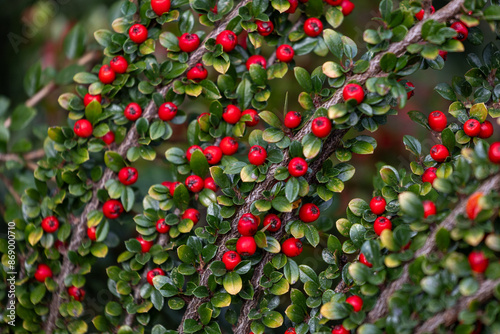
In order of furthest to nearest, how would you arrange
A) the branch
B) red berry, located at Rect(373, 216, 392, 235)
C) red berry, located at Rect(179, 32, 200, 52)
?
red berry, located at Rect(179, 32, 200, 52) < red berry, located at Rect(373, 216, 392, 235) < the branch

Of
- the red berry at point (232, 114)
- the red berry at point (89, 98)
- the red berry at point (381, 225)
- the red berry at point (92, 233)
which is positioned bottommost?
the red berry at point (92, 233)

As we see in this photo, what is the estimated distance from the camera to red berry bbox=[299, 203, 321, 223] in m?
1.18

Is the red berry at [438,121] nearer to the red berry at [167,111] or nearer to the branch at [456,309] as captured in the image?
the branch at [456,309]

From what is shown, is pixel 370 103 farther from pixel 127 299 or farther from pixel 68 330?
pixel 68 330

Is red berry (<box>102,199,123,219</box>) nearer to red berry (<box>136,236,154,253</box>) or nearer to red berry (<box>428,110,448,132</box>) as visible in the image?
red berry (<box>136,236,154,253</box>)

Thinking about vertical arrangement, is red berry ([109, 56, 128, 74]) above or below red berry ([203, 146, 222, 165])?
above

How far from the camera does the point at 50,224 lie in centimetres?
138

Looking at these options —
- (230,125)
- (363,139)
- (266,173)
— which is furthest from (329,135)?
(230,125)

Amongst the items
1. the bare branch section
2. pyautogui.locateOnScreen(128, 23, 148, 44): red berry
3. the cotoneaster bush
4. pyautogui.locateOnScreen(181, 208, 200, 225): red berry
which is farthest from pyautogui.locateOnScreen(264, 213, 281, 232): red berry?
pyautogui.locateOnScreen(128, 23, 148, 44): red berry

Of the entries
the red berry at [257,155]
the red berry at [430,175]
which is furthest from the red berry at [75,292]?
the red berry at [430,175]

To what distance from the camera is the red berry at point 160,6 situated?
126 centimetres

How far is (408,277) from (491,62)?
0.61m

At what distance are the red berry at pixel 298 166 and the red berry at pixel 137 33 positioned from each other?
0.58 metres

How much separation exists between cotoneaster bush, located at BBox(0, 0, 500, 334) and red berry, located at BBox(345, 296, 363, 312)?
12 mm
